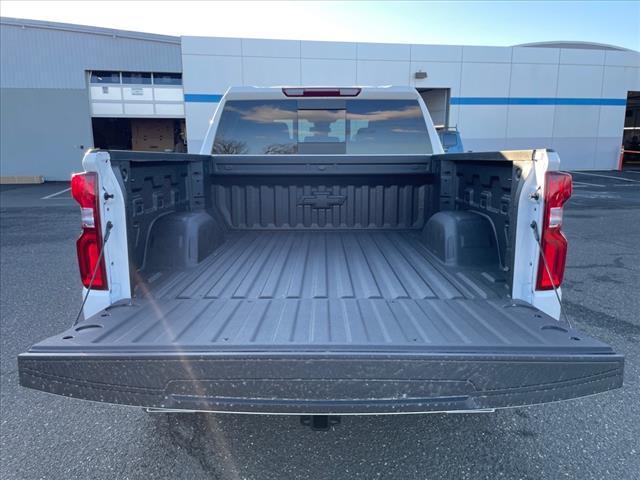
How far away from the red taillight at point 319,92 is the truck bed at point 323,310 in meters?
1.74

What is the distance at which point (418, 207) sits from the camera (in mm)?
4262

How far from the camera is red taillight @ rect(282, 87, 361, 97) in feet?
14.3

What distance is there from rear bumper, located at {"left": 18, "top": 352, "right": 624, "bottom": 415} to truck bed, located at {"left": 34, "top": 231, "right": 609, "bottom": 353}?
2.9 inches

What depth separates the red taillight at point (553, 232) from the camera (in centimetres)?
225

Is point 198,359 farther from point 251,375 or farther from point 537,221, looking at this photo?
point 537,221

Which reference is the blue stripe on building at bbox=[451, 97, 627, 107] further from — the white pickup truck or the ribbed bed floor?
the ribbed bed floor

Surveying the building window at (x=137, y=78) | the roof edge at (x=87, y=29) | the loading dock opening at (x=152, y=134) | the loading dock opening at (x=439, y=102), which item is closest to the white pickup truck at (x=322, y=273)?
the loading dock opening at (x=439, y=102)

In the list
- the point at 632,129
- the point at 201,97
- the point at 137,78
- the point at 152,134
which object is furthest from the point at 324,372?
the point at 632,129

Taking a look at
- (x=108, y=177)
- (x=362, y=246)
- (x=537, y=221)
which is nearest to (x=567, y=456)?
(x=537, y=221)

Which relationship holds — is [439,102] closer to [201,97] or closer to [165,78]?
[201,97]

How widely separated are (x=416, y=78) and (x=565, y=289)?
18.2m

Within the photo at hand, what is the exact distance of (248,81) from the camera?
66.9ft

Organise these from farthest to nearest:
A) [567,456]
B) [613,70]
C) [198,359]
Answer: [613,70] → [567,456] → [198,359]

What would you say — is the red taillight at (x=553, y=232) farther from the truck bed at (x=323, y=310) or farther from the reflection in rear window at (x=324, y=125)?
the reflection in rear window at (x=324, y=125)
